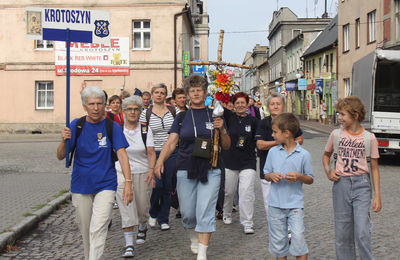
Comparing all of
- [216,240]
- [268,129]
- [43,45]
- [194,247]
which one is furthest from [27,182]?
[43,45]

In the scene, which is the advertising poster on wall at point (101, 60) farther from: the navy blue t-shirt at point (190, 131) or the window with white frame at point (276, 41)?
the window with white frame at point (276, 41)

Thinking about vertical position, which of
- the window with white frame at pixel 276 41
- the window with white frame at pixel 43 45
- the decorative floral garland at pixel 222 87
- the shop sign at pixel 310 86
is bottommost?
the decorative floral garland at pixel 222 87

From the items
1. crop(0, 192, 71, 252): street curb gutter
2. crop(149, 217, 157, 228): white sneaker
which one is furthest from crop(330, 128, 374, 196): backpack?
crop(0, 192, 71, 252): street curb gutter

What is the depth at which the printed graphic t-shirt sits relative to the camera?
4395 millimetres

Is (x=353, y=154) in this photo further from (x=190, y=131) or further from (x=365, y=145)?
(x=190, y=131)

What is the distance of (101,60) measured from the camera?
92.9 ft

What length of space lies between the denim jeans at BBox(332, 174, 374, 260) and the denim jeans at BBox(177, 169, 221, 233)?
1255 millimetres

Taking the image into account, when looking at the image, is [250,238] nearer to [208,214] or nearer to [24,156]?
[208,214]

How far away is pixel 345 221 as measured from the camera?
14.5 ft

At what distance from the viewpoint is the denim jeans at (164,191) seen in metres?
6.75

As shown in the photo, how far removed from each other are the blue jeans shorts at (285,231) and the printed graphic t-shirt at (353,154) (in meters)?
0.56

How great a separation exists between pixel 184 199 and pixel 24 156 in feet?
41.7

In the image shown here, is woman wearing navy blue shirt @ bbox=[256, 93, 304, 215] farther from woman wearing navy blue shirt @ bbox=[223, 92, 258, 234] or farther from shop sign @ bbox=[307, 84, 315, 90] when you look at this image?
shop sign @ bbox=[307, 84, 315, 90]

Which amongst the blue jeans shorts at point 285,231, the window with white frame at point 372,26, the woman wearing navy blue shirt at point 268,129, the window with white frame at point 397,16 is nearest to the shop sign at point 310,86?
the window with white frame at point 372,26
